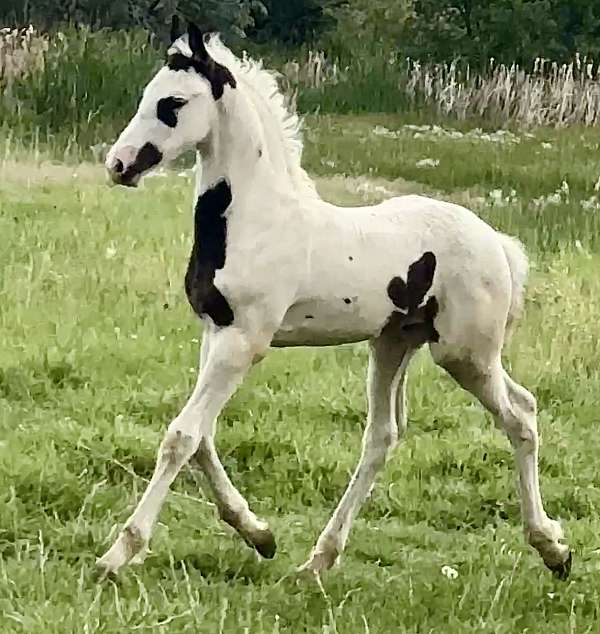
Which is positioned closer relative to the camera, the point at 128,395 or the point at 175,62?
the point at 175,62

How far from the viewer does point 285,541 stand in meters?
4.55

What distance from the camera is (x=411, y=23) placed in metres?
26.0

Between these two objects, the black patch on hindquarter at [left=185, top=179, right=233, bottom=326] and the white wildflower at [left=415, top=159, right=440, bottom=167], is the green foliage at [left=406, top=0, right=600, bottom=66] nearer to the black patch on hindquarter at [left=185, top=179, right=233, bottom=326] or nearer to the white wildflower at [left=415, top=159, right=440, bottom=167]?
the white wildflower at [left=415, top=159, right=440, bottom=167]

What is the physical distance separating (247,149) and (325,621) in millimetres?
1378

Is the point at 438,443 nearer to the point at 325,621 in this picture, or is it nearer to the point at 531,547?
the point at 531,547

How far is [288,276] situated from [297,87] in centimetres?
1667

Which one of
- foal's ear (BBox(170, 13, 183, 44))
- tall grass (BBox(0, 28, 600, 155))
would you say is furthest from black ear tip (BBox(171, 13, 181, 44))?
tall grass (BBox(0, 28, 600, 155))

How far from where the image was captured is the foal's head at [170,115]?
3764 millimetres

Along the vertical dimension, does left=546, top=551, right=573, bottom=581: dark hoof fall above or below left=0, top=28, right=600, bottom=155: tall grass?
above

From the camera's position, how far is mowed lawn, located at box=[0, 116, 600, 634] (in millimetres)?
3945

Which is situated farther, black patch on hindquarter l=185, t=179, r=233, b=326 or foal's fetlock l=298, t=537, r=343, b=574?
foal's fetlock l=298, t=537, r=343, b=574

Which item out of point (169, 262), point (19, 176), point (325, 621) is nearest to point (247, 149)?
point (325, 621)

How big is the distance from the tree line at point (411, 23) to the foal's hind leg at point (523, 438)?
1882 centimetres

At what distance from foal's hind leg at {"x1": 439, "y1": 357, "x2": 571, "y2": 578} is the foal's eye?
45.7 inches
